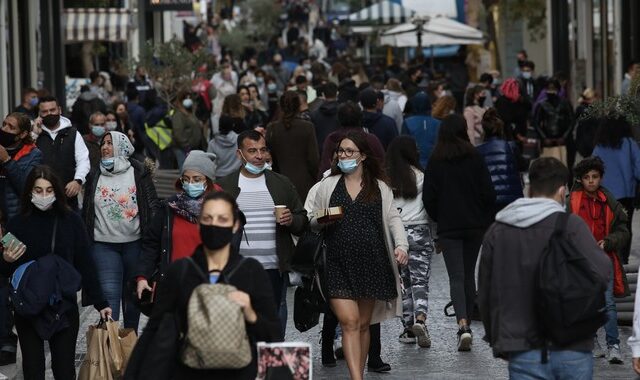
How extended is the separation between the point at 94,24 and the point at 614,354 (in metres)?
21.0

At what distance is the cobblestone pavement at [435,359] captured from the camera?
1083 cm

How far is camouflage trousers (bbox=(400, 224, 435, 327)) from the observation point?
12.1 meters

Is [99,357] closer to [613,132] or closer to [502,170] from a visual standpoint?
[502,170]

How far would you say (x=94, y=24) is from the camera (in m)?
30.5

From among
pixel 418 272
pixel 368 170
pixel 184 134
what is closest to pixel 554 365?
pixel 368 170

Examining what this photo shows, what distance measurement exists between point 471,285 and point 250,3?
5470 centimetres

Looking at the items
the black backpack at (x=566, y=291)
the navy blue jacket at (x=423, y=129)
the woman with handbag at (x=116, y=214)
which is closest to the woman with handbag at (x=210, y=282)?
the black backpack at (x=566, y=291)

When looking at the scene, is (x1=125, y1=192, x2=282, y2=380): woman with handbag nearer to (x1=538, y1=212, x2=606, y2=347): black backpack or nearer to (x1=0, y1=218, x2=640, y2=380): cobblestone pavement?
(x1=538, y1=212, x2=606, y2=347): black backpack

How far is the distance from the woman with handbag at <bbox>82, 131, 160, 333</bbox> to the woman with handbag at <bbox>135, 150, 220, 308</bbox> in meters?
1.58

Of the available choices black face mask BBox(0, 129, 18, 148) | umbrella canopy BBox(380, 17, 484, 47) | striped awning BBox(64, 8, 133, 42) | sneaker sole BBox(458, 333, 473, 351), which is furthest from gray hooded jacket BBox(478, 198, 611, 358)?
umbrella canopy BBox(380, 17, 484, 47)

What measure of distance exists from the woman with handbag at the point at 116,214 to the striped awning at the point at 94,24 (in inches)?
750

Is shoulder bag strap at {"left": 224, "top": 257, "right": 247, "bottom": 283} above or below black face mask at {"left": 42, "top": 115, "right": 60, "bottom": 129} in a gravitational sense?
below

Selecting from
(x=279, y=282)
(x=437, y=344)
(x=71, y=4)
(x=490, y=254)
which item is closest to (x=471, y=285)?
(x=437, y=344)

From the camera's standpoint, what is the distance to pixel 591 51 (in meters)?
31.9
